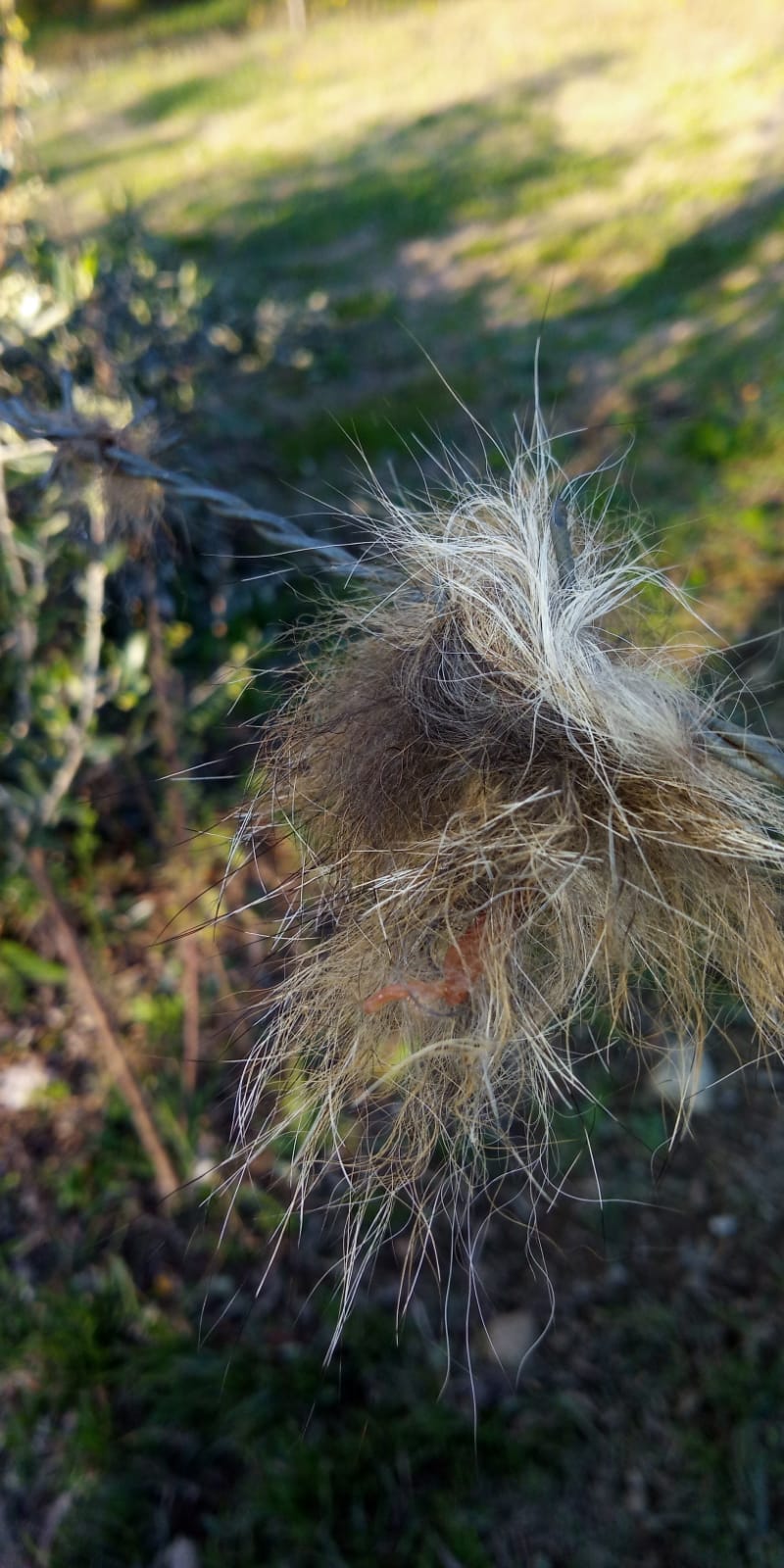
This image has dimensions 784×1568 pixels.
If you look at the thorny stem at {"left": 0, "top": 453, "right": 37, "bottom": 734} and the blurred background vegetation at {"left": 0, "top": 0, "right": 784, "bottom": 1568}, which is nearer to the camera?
the blurred background vegetation at {"left": 0, "top": 0, "right": 784, "bottom": 1568}

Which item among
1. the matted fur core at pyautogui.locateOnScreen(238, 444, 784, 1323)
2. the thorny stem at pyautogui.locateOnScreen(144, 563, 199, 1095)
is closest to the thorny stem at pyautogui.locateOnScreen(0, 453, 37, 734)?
the thorny stem at pyautogui.locateOnScreen(144, 563, 199, 1095)

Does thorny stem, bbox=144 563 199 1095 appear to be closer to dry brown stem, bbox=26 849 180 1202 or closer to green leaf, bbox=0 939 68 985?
dry brown stem, bbox=26 849 180 1202

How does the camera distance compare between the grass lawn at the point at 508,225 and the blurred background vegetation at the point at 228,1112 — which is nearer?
the blurred background vegetation at the point at 228,1112

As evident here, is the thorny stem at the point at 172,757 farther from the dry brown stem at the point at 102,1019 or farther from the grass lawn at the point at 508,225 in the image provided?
the grass lawn at the point at 508,225

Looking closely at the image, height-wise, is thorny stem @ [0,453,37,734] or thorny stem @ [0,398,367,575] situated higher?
thorny stem @ [0,453,37,734]

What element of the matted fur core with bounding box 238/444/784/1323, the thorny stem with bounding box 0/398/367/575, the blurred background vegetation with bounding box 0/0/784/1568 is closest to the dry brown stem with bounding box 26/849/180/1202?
the blurred background vegetation with bounding box 0/0/784/1568

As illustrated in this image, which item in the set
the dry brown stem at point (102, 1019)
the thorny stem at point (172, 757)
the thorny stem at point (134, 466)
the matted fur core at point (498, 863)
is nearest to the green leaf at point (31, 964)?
the thorny stem at point (172, 757)

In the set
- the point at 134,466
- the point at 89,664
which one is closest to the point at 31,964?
the point at 89,664

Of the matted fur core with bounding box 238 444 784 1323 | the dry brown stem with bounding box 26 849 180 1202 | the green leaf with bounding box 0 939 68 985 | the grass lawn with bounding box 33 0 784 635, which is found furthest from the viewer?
the grass lawn with bounding box 33 0 784 635

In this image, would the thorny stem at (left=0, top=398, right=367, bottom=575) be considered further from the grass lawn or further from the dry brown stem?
the dry brown stem

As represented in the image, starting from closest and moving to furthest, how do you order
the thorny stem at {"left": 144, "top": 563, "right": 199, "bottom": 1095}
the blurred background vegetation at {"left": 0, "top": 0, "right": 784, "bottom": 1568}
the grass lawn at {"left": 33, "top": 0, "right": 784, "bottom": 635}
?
1. the thorny stem at {"left": 144, "top": 563, "right": 199, "bottom": 1095}
2. the blurred background vegetation at {"left": 0, "top": 0, "right": 784, "bottom": 1568}
3. the grass lawn at {"left": 33, "top": 0, "right": 784, "bottom": 635}
